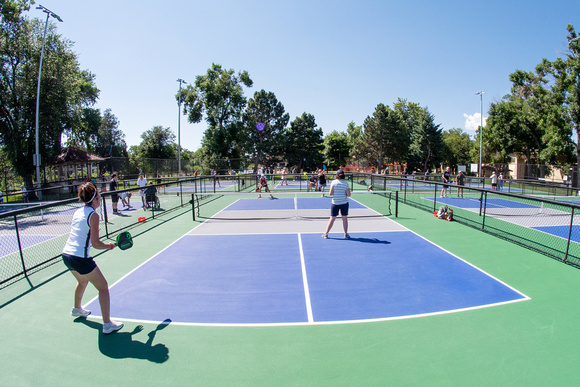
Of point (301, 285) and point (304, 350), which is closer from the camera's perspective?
point (304, 350)

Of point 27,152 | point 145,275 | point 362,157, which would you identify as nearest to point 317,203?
point 145,275

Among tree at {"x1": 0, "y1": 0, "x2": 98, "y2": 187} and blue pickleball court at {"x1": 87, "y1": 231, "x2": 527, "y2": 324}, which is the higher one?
tree at {"x1": 0, "y1": 0, "x2": 98, "y2": 187}

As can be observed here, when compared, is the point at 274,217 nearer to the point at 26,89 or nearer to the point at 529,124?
the point at 26,89

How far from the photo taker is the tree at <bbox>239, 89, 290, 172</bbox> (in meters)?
56.1

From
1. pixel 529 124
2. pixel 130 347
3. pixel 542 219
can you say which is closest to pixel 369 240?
pixel 130 347

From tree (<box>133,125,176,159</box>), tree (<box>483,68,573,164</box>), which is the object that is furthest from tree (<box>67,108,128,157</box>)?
tree (<box>483,68,573,164</box>)

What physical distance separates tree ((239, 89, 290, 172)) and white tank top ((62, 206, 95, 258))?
52037 mm

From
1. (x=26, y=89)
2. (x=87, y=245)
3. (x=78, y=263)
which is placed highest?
(x=26, y=89)

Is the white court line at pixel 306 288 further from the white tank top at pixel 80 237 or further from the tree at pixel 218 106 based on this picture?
the tree at pixel 218 106

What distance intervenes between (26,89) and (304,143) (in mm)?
42321

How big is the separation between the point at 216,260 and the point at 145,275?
60.4 inches

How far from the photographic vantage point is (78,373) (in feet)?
11.5

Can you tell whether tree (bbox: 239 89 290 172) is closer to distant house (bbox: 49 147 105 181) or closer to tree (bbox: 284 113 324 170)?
tree (bbox: 284 113 324 170)

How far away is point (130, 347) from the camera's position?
395cm
